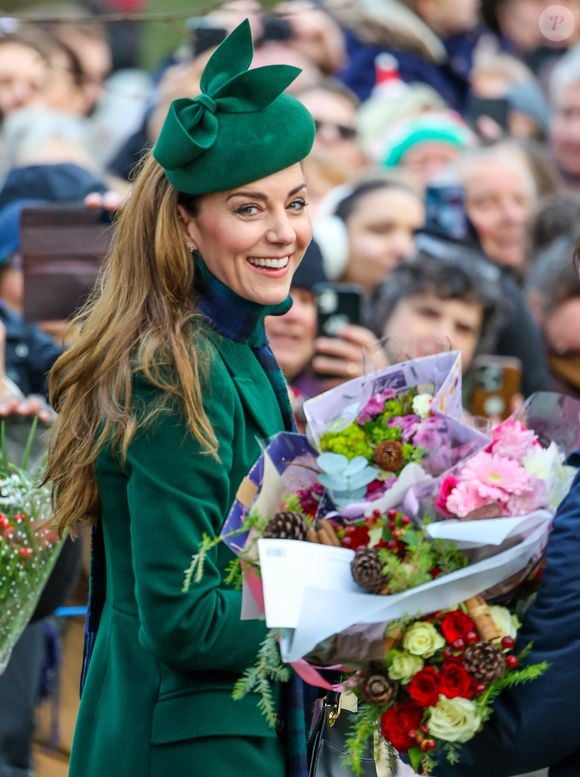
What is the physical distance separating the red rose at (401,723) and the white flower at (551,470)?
1.21 ft

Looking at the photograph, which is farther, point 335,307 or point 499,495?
point 335,307

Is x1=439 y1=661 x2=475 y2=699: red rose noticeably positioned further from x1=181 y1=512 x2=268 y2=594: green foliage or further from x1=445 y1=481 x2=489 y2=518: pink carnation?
x1=181 y1=512 x2=268 y2=594: green foliage

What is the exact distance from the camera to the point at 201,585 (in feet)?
7.52

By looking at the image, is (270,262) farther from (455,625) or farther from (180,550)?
(455,625)

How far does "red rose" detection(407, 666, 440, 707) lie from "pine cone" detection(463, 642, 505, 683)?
0.05 meters

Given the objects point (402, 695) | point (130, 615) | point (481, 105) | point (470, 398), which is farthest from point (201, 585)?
point (481, 105)

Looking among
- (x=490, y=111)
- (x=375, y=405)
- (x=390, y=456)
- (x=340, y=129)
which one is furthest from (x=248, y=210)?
(x=490, y=111)

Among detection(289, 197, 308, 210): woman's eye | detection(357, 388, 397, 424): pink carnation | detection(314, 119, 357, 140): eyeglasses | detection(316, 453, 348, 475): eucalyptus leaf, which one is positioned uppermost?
detection(289, 197, 308, 210): woman's eye

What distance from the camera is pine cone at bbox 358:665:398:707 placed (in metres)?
2.08

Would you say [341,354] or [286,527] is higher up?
[286,527]

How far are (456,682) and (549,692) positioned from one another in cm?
15

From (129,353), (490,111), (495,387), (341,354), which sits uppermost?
(129,353)

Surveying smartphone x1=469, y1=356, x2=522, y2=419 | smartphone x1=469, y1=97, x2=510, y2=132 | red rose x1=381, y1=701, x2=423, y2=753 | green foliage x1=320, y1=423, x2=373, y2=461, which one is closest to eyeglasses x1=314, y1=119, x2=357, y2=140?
smartphone x1=469, y1=97, x2=510, y2=132

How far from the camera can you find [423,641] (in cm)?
208
